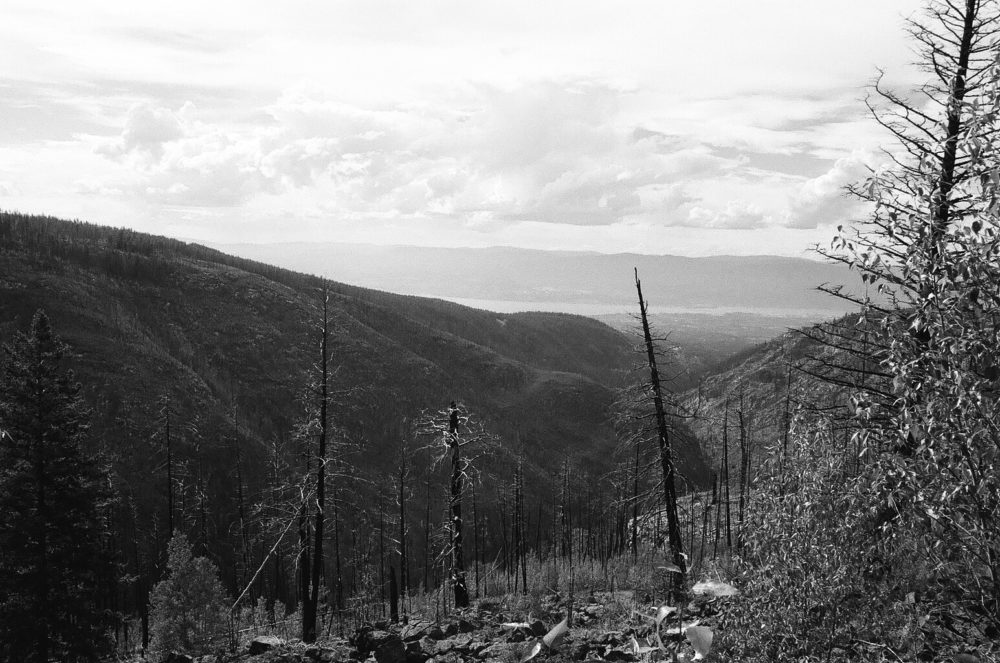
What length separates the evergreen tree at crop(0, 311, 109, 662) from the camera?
24.1 meters

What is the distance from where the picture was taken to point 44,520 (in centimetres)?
2492

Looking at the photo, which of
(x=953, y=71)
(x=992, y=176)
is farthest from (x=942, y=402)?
(x=953, y=71)

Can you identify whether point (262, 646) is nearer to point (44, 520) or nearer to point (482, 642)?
point (482, 642)

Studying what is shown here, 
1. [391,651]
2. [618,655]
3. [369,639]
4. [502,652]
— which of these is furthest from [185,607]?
[618,655]

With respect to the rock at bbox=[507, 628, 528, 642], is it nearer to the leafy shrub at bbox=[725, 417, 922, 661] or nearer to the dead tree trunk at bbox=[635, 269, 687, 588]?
the leafy shrub at bbox=[725, 417, 922, 661]

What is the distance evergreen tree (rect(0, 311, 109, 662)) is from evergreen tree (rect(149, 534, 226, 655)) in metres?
3.11

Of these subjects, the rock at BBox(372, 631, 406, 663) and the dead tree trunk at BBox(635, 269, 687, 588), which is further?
the dead tree trunk at BBox(635, 269, 687, 588)

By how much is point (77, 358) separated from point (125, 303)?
34717 mm

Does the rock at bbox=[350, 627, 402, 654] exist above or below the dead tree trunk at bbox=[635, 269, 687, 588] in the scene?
below

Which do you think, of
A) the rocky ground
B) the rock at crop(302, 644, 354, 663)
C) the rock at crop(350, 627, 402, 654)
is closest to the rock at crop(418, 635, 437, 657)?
the rocky ground

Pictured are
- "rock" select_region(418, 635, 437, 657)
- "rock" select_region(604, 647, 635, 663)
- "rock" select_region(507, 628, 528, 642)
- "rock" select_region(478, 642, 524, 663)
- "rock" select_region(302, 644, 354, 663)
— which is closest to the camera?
"rock" select_region(604, 647, 635, 663)

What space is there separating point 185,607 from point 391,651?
1504cm

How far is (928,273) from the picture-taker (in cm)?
496

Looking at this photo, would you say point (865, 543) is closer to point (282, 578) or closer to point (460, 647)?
point (460, 647)
